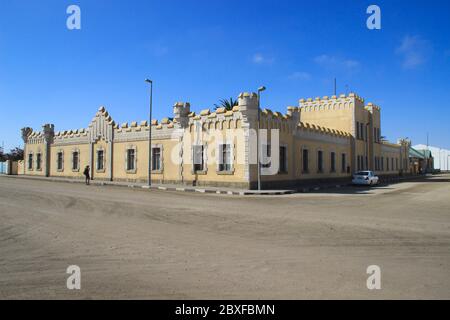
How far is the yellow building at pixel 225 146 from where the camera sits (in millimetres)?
25781

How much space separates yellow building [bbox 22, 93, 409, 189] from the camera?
84.6 ft

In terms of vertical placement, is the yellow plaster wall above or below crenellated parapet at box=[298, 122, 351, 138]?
below

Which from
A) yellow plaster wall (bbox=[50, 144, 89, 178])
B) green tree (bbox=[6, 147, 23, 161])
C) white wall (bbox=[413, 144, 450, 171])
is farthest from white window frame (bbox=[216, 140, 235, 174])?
white wall (bbox=[413, 144, 450, 171])

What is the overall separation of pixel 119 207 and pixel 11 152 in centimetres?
6759

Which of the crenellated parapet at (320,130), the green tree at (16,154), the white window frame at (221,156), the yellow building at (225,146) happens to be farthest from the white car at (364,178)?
the green tree at (16,154)

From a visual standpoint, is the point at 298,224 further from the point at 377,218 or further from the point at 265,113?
the point at 265,113

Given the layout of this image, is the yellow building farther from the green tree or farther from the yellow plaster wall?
the green tree

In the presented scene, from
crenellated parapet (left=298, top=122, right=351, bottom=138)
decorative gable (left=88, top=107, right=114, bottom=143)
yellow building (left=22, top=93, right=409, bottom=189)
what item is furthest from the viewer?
decorative gable (left=88, top=107, right=114, bottom=143)

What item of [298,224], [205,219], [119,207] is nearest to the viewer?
[298,224]

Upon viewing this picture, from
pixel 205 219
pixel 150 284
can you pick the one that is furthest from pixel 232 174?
pixel 150 284

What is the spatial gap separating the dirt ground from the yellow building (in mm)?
13267

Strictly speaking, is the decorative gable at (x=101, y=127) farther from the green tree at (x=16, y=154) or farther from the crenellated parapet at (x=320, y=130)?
the green tree at (x=16, y=154)

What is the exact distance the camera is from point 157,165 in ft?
103
